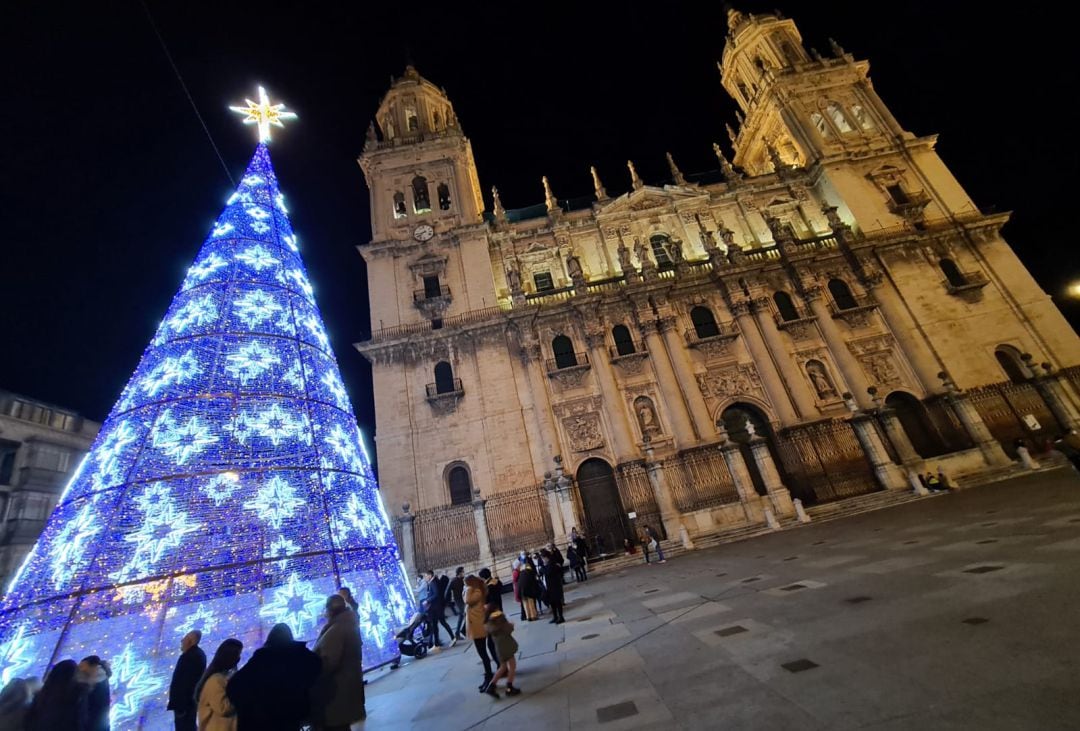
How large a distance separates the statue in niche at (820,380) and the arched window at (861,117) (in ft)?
56.3

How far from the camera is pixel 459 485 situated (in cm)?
1848

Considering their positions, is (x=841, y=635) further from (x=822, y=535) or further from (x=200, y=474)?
(x=822, y=535)

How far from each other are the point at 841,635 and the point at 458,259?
21.7 metres

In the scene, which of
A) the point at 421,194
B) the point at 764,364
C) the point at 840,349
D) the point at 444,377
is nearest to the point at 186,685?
the point at 444,377

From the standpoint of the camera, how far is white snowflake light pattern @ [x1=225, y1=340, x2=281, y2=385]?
21.7ft

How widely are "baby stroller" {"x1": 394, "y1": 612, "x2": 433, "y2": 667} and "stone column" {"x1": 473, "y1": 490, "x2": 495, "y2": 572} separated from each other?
7535 millimetres

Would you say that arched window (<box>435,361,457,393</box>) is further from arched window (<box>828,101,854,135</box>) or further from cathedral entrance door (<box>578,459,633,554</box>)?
arched window (<box>828,101,854,135</box>)

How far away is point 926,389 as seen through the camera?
1911cm

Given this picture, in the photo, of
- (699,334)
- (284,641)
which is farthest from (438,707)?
(699,334)

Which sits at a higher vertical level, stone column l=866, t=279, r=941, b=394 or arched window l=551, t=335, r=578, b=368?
arched window l=551, t=335, r=578, b=368

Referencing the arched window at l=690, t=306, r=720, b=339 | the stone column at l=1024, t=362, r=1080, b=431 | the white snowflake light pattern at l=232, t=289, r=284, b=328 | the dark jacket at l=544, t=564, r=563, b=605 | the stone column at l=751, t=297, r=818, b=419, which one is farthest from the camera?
the arched window at l=690, t=306, r=720, b=339

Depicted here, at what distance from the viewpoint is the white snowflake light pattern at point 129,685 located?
454 centimetres

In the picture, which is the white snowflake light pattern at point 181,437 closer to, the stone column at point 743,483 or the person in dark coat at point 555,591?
the person in dark coat at point 555,591

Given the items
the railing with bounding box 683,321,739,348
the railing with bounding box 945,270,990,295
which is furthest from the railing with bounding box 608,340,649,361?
the railing with bounding box 945,270,990,295
